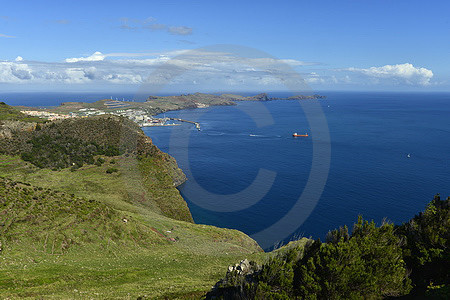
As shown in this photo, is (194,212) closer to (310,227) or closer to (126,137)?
(310,227)

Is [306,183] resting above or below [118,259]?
below

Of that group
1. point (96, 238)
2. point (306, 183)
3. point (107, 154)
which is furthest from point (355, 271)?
point (107, 154)

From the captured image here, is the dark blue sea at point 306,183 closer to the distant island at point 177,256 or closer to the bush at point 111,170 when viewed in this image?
the distant island at point 177,256

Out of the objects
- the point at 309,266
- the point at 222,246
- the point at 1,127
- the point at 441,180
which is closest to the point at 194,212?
the point at 222,246

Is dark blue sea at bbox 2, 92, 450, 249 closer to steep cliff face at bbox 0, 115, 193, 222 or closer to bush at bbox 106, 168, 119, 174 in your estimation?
steep cliff face at bbox 0, 115, 193, 222

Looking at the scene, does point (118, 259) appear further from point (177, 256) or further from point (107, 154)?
point (107, 154)
